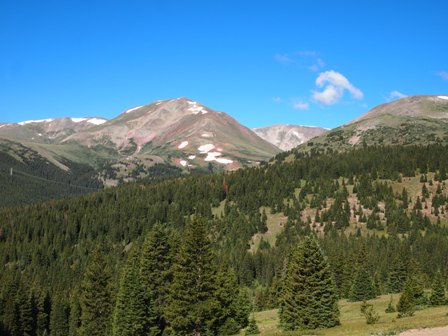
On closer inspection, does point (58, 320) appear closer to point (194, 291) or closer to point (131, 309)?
point (131, 309)

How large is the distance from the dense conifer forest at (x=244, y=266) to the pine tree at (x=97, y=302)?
0.15 meters

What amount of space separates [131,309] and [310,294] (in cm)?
2254

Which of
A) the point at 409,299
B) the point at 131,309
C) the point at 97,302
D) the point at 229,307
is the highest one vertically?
the point at 409,299

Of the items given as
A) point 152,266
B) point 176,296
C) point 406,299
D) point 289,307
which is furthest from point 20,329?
point 406,299

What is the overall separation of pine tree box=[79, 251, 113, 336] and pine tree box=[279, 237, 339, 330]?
28030 millimetres

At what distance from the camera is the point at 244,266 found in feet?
482

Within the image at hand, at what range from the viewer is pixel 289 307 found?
49969mm

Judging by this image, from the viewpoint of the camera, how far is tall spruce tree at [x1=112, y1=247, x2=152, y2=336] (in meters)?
54.2

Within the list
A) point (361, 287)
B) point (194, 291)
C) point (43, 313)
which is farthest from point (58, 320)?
point (361, 287)

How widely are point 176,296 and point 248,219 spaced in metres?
140

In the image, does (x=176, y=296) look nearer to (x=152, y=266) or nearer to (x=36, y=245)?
(x=152, y=266)

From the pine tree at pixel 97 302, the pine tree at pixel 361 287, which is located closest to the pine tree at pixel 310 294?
the pine tree at pixel 97 302

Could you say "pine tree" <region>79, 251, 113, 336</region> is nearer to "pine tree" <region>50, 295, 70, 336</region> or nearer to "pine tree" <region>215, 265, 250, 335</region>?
"pine tree" <region>215, 265, 250, 335</region>

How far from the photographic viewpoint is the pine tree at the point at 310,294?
48094 mm
